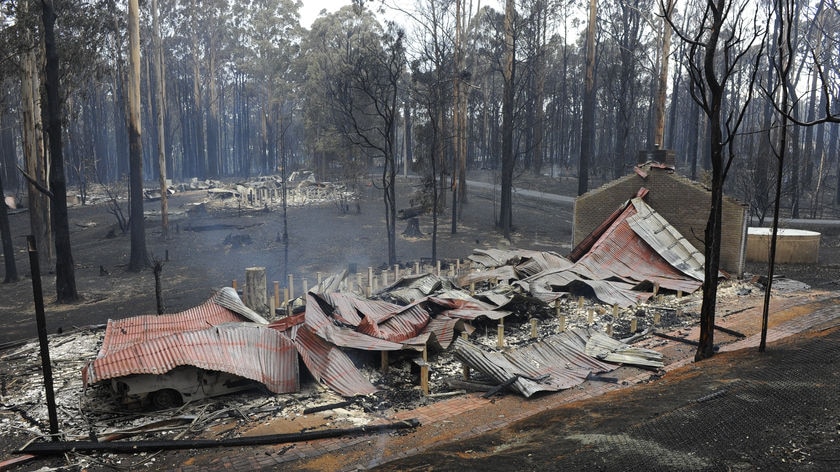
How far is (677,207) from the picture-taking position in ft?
54.6

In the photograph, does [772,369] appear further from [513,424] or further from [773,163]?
[773,163]

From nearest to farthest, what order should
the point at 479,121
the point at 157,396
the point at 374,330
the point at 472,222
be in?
the point at 157,396 → the point at 374,330 → the point at 472,222 → the point at 479,121

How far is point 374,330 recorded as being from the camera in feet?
31.5

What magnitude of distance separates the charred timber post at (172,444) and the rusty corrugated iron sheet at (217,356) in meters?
0.87

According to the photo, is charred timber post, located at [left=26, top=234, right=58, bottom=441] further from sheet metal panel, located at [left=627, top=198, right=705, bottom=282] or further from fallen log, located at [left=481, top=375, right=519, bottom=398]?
sheet metal panel, located at [left=627, top=198, right=705, bottom=282]

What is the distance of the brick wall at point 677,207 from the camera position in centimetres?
1590

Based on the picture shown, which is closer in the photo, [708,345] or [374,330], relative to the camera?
[708,345]

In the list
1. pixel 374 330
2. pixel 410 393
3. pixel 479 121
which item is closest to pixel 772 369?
pixel 410 393

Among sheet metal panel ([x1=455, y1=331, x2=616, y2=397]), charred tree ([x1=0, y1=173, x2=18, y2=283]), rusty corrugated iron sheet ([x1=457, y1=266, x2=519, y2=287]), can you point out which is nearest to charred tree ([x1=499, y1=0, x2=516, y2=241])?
rusty corrugated iron sheet ([x1=457, y1=266, x2=519, y2=287])

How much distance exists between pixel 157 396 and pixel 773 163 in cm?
2567

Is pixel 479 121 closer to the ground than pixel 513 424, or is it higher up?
higher up

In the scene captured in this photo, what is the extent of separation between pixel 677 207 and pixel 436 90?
12292 mm

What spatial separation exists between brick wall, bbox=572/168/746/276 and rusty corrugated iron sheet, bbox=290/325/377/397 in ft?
35.7

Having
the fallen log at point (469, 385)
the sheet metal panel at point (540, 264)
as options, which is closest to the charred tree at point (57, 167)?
the fallen log at point (469, 385)
